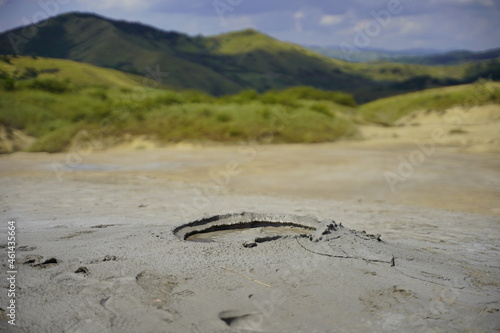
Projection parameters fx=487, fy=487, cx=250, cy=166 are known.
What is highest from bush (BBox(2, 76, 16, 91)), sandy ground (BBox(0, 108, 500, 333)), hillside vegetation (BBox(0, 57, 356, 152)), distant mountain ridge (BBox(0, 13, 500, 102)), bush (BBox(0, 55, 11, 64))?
distant mountain ridge (BBox(0, 13, 500, 102))

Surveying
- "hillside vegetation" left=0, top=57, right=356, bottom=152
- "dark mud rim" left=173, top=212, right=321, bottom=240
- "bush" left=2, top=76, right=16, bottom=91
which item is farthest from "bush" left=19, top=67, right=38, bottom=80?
"dark mud rim" left=173, top=212, right=321, bottom=240

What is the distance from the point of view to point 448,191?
969 centimetres

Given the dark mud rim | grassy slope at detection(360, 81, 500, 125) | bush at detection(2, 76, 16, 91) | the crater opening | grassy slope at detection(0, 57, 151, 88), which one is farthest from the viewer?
grassy slope at detection(360, 81, 500, 125)

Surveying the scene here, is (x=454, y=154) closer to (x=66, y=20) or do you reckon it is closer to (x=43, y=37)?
(x=43, y=37)

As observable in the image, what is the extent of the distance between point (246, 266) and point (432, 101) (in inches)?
1418

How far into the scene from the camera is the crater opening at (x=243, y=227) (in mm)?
5102

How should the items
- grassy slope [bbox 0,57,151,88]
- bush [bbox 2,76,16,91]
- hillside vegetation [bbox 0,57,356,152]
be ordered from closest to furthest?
hillside vegetation [bbox 0,57,356,152] < bush [bbox 2,76,16,91] < grassy slope [bbox 0,57,151,88]

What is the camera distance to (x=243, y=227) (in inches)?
221

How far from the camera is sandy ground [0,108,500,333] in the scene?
3291 millimetres

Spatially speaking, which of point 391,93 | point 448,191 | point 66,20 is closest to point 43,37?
point 66,20

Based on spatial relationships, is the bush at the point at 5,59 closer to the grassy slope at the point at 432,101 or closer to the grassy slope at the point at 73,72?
the grassy slope at the point at 73,72

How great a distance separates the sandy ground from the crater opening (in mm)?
223

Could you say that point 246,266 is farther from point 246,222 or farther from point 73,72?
point 73,72

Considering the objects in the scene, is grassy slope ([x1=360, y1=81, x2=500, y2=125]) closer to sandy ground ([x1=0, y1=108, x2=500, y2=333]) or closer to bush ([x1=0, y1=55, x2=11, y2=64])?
bush ([x1=0, y1=55, x2=11, y2=64])
